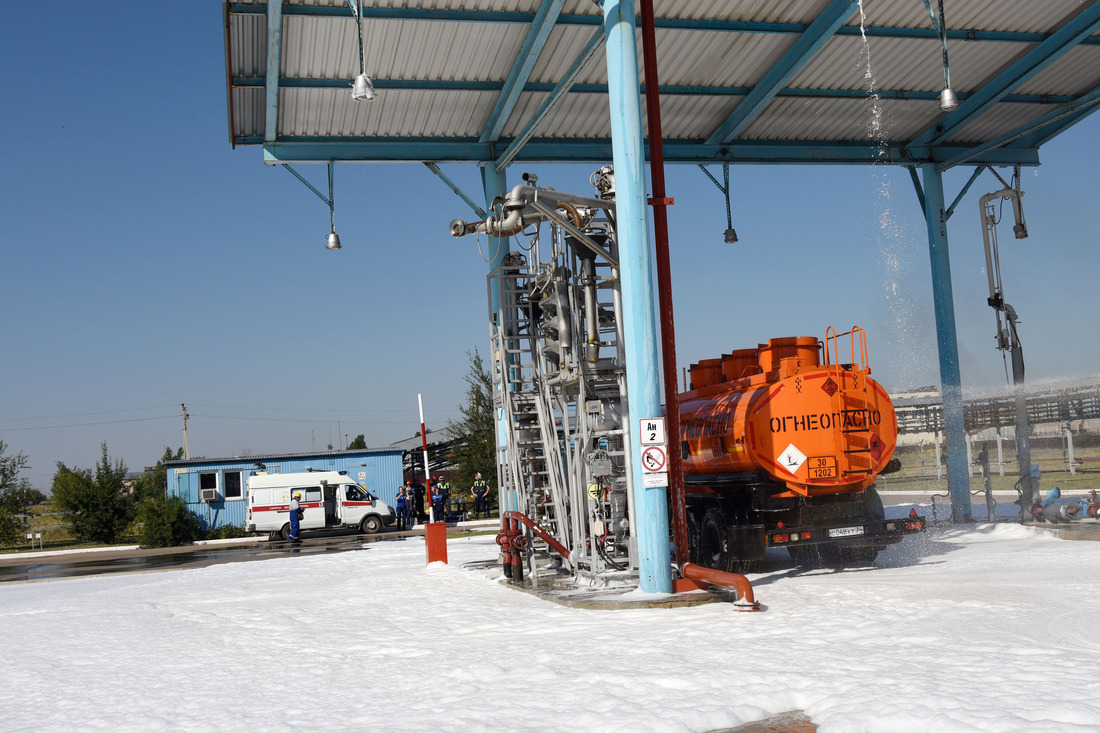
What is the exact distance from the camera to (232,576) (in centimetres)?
1977

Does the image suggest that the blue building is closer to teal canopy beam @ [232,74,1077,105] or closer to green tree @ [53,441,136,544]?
green tree @ [53,441,136,544]

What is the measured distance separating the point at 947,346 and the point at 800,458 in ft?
32.3

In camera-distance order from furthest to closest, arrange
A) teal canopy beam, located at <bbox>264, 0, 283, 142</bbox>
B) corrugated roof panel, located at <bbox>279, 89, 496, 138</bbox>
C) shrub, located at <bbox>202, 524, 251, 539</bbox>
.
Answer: shrub, located at <bbox>202, 524, 251, 539</bbox>
corrugated roof panel, located at <bbox>279, 89, 496, 138</bbox>
teal canopy beam, located at <bbox>264, 0, 283, 142</bbox>

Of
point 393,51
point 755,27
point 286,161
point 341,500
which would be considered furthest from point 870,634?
point 341,500

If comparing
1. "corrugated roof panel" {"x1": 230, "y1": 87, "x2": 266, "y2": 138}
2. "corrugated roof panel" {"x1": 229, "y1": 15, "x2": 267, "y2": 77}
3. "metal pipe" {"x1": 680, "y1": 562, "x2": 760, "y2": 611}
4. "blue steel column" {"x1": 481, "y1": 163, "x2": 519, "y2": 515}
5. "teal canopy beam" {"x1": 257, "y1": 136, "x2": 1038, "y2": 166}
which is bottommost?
"metal pipe" {"x1": 680, "y1": 562, "x2": 760, "y2": 611}

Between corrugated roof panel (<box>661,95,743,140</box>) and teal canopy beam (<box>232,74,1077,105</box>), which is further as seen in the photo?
corrugated roof panel (<box>661,95,743,140</box>)

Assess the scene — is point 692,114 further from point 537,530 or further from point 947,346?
point 537,530

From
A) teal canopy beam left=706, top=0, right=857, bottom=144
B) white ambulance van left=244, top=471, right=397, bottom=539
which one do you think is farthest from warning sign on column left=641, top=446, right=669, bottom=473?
white ambulance van left=244, top=471, right=397, bottom=539

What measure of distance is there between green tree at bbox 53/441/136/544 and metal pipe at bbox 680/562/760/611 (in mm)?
34370

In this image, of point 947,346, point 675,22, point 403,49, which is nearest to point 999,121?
point 947,346

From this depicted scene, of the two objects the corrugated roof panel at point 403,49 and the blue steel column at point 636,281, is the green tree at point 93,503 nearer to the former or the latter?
the corrugated roof panel at point 403,49

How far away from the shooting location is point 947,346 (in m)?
21.3

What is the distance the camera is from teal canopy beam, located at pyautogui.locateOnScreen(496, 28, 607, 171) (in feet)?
51.6

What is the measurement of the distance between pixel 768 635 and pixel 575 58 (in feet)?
40.1
